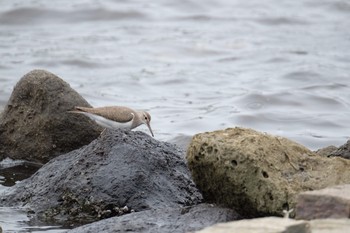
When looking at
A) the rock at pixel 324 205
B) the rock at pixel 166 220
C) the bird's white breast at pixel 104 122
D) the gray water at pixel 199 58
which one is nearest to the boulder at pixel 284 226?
the rock at pixel 324 205

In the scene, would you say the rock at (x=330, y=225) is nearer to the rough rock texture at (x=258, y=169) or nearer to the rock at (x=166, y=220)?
the rough rock texture at (x=258, y=169)

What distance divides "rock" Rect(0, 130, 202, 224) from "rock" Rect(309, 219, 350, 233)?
2485 mm

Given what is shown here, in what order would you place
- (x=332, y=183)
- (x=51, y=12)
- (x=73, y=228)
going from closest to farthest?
(x=332, y=183)
(x=73, y=228)
(x=51, y=12)

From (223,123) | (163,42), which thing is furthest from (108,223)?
(163,42)

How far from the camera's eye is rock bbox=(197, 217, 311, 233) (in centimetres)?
472

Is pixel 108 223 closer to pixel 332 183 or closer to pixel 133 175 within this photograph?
pixel 133 175

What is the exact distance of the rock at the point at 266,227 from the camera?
472 cm

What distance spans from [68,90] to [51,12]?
1079 cm

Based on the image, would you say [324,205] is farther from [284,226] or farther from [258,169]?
[258,169]

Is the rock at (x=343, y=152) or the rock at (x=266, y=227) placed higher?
the rock at (x=266, y=227)

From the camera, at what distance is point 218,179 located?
6.71m

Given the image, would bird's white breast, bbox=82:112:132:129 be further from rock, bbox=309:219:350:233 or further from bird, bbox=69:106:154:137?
rock, bbox=309:219:350:233

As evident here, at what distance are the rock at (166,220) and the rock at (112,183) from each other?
22.0 inches

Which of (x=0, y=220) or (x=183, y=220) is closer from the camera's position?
(x=183, y=220)
